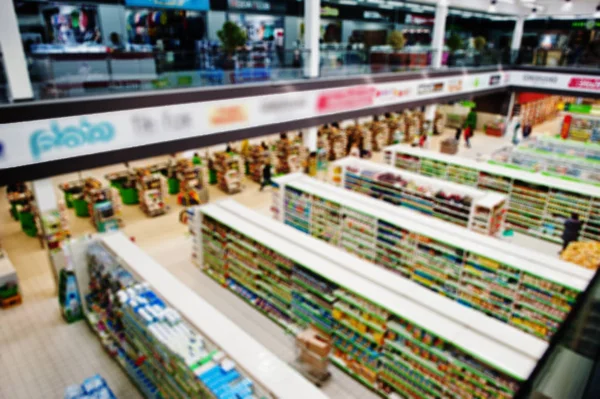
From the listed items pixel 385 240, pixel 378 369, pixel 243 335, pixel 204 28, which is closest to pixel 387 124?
pixel 204 28

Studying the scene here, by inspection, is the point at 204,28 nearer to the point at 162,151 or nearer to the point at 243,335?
the point at 162,151

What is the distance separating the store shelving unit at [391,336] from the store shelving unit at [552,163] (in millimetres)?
Result: 9350

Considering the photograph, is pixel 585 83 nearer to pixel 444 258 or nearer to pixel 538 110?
pixel 538 110

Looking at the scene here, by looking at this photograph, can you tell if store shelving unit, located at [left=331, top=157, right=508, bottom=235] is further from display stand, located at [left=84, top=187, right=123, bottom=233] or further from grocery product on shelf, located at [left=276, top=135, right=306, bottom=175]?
display stand, located at [left=84, top=187, right=123, bottom=233]

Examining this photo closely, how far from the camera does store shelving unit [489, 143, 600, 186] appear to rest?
1332 cm

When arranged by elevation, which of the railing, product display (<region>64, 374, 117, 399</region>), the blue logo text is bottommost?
product display (<region>64, 374, 117, 399</region>)

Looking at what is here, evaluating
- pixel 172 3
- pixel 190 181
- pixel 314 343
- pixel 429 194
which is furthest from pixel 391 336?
pixel 190 181

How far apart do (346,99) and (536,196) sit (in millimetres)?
6498

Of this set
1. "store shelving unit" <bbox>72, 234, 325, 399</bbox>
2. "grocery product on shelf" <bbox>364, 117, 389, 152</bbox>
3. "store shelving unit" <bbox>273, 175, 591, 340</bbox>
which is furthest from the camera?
"grocery product on shelf" <bbox>364, 117, 389, 152</bbox>

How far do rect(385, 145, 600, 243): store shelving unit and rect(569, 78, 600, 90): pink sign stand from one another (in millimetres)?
10949

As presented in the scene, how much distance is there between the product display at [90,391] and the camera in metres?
5.46

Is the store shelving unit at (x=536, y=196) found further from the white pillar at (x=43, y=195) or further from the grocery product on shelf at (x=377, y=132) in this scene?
the white pillar at (x=43, y=195)

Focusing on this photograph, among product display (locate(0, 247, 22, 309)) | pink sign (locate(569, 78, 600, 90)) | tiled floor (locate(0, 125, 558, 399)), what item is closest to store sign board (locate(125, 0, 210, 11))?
tiled floor (locate(0, 125, 558, 399))

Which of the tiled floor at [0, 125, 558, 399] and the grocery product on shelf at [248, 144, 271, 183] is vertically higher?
the grocery product on shelf at [248, 144, 271, 183]
